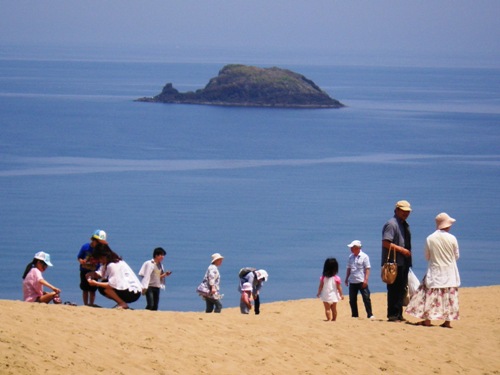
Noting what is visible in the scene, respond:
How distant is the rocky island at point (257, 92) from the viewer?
162m

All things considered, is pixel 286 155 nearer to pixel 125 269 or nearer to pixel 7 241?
pixel 7 241

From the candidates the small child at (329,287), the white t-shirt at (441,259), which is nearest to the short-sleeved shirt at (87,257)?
the small child at (329,287)

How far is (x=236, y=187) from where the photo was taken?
79.4 m

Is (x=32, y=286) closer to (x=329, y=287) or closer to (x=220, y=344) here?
(x=220, y=344)

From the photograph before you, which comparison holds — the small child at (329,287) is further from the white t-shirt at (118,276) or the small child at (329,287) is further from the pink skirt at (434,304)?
the white t-shirt at (118,276)

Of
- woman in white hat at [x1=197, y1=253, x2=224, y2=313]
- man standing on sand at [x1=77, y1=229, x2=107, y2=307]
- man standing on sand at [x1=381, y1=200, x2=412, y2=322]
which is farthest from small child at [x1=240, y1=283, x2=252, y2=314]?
man standing on sand at [x1=77, y1=229, x2=107, y2=307]

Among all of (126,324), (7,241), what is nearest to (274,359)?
(126,324)

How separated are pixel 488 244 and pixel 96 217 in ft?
67.0

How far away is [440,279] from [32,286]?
5.01 meters

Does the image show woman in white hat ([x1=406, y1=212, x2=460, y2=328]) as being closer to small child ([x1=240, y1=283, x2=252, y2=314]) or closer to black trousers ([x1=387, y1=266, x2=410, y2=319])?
black trousers ([x1=387, y1=266, x2=410, y2=319])

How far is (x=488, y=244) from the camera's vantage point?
58906 millimetres

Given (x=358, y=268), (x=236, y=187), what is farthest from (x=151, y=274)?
(x=236, y=187)

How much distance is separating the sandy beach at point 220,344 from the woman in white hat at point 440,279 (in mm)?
290

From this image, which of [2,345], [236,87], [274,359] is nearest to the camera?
[2,345]
